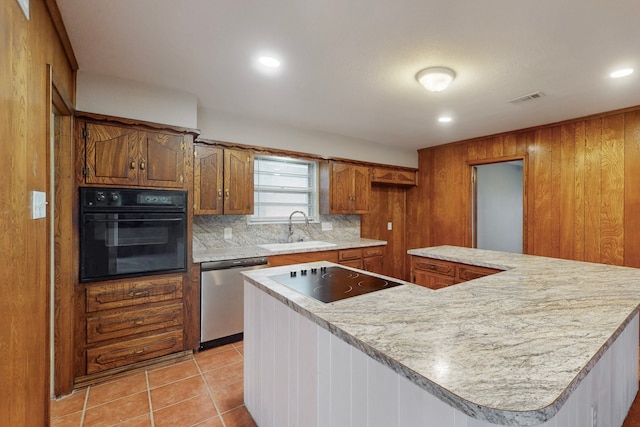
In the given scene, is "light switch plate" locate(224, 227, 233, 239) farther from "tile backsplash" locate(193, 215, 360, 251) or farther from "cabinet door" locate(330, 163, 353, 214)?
"cabinet door" locate(330, 163, 353, 214)

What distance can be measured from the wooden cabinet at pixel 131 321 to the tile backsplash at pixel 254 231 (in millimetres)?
793

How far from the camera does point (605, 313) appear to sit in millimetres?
1200

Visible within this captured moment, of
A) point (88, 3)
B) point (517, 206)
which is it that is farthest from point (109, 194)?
point (517, 206)

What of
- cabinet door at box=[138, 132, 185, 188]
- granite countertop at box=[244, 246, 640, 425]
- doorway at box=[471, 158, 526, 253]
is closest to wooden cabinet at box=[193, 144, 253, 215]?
cabinet door at box=[138, 132, 185, 188]

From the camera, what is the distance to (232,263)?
2.96 metres

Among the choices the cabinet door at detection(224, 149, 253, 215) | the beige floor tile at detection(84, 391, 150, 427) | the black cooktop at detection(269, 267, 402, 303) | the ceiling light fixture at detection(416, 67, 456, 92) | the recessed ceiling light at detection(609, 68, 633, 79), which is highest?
the recessed ceiling light at detection(609, 68, 633, 79)

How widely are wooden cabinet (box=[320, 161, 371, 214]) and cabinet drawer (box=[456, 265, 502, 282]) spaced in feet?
6.31

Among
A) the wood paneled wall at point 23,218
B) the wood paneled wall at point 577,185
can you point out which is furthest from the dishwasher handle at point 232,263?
the wood paneled wall at point 577,185

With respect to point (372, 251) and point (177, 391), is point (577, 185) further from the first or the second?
point (177, 391)

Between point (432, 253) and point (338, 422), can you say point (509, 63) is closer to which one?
point (432, 253)

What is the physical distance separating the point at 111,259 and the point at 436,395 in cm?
255

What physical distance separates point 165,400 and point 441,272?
2.49m

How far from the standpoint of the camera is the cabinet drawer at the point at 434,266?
2696mm

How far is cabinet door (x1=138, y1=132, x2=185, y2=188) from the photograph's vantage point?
250cm
